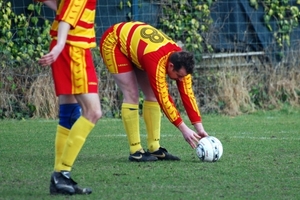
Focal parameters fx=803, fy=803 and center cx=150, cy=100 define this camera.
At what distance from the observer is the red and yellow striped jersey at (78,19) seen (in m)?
5.88

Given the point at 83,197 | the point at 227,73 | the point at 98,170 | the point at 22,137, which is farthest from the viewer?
the point at 227,73

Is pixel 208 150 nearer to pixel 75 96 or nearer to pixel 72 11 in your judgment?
pixel 75 96

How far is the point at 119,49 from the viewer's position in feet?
26.6

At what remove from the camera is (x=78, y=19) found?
5.93m

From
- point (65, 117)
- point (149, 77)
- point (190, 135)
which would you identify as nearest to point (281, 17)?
point (149, 77)

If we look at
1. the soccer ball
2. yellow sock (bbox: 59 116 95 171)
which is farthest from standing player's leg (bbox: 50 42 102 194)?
the soccer ball

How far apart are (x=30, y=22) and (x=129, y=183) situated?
697cm

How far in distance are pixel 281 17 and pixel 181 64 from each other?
23.7ft

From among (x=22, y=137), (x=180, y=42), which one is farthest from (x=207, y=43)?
(x=22, y=137)

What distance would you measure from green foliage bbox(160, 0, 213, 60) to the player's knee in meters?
7.31

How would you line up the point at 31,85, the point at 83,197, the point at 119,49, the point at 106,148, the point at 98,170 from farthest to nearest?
the point at 31,85, the point at 106,148, the point at 119,49, the point at 98,170, the point at 83,197

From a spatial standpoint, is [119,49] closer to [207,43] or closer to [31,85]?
[31,85]

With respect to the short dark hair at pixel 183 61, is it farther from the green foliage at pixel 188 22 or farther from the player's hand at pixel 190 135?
the green foliage at pixel 188 22

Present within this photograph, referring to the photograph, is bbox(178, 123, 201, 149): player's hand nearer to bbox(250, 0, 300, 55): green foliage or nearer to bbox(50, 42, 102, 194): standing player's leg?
bbox(50, 42, 102, 194): standing player's leg
